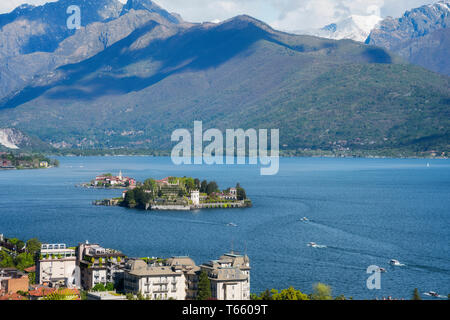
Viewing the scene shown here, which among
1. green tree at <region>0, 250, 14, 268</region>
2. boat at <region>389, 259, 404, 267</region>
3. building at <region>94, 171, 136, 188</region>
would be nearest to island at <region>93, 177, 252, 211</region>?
building at <region>94, 171, 136, 188</region>

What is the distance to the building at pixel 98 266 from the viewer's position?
25.4 metres

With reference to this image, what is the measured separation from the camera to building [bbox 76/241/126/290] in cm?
2539

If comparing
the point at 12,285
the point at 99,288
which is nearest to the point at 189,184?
the point at 99,288

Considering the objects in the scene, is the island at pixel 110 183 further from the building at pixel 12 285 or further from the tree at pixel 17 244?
the building at pixel 12 285

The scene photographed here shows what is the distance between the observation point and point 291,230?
42.3m

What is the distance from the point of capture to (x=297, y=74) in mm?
199875

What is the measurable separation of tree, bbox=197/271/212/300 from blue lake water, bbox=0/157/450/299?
13.7ft

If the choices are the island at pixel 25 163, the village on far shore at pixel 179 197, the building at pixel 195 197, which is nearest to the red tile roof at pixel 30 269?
the village on far shore at pixel 179 197

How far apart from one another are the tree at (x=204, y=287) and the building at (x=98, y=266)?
9.94 ft

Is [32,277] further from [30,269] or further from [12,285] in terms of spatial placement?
[12,285]
